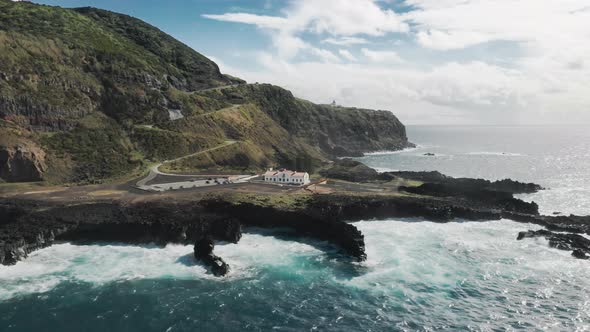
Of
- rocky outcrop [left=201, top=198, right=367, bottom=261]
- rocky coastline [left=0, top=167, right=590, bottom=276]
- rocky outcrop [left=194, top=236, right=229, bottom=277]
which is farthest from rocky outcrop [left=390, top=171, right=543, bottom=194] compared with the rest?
rocky outcrop [left=194, top=236, right=229, bottom=277]

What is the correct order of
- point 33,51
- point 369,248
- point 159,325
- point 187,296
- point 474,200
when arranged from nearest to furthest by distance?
point 159,325, point 187,296, point 369,248, point 474,200, point 33,51

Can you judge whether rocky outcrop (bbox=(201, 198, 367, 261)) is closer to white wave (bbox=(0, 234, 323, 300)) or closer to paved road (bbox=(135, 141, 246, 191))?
white wave (bbox=(0, 234, 323, 300))

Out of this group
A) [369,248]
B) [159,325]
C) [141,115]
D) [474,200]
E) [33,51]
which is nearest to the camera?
[159,325]

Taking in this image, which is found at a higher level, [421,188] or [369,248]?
[421,188]

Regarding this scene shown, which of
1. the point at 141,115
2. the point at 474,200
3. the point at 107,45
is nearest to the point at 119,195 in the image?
the point at 141,115

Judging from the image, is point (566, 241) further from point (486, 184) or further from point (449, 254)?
point (486, 184)

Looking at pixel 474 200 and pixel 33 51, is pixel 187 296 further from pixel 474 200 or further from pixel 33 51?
pixel 33 51

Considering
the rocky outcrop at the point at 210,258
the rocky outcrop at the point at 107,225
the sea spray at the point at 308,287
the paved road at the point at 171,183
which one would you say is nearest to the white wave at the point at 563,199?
the sea spray at the point at 308,287
